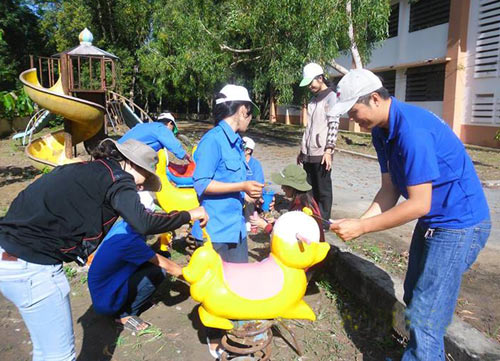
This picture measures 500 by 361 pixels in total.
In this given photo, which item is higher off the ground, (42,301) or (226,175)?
(226,175)

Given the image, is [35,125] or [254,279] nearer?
[254,279]

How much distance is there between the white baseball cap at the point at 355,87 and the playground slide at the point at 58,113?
5.61m

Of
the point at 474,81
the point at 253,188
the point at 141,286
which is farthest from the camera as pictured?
the point at 474,81

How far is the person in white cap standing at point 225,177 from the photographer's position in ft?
8.63

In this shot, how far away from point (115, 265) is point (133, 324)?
1.62ft

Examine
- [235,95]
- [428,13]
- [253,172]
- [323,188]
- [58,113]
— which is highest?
[428,13]

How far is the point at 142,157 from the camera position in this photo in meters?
2.04

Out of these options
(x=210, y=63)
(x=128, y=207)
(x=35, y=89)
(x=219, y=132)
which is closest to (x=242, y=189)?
(x=219, y=132)

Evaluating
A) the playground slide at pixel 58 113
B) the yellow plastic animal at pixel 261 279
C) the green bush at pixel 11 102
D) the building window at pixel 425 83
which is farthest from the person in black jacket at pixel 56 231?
the building window at pixel 425 83

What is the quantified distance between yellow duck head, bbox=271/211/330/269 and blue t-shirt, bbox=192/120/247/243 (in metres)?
0.40

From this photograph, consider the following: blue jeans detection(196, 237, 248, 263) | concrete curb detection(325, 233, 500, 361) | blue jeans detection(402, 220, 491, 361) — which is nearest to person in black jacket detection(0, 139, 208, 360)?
blue jeans detection(196, 237, 248, 263)

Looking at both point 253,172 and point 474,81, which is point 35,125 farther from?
point 474,81

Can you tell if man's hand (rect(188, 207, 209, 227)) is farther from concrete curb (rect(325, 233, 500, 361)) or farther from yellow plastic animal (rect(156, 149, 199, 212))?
yellow plastic animal (rect(156, 149, 199, 212))

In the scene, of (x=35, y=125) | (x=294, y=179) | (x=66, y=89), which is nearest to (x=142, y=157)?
(x=294, y=179)
